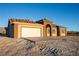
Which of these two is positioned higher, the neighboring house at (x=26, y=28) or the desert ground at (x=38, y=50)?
the neighboring house at (x=26, y=28)

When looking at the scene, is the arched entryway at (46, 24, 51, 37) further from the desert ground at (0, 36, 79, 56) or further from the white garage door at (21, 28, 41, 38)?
the desert ground at (0, 36, 79, 56)

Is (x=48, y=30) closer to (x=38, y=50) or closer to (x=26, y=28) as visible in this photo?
(x=26, y=28)

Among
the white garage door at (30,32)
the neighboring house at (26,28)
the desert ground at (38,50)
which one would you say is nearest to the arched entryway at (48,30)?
the neighboring house at (26,28)

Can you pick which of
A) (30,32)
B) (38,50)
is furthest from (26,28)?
(38,50)

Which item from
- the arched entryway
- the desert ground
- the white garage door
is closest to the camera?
the desert ground

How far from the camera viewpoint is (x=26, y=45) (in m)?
13.1

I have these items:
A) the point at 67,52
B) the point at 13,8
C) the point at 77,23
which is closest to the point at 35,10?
the point at 13,8

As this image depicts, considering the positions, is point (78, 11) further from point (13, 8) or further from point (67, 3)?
point (13, 8)

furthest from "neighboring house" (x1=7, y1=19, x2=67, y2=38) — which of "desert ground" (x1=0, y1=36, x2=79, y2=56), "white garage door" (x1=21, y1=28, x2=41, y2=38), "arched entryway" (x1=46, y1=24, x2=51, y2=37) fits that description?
"desert ground" (x1=0, y1=36, x2=79, y2=56)

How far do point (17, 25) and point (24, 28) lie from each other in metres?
0.77

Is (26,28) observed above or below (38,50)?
above

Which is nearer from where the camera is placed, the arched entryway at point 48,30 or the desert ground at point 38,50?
the desert ground at point 38,50

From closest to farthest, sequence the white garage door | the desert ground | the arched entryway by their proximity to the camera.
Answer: the desert ground < the white garage door < the arched entryway

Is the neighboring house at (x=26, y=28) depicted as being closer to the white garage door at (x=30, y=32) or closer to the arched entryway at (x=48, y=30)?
the white garage door at (x=30, y=32)
